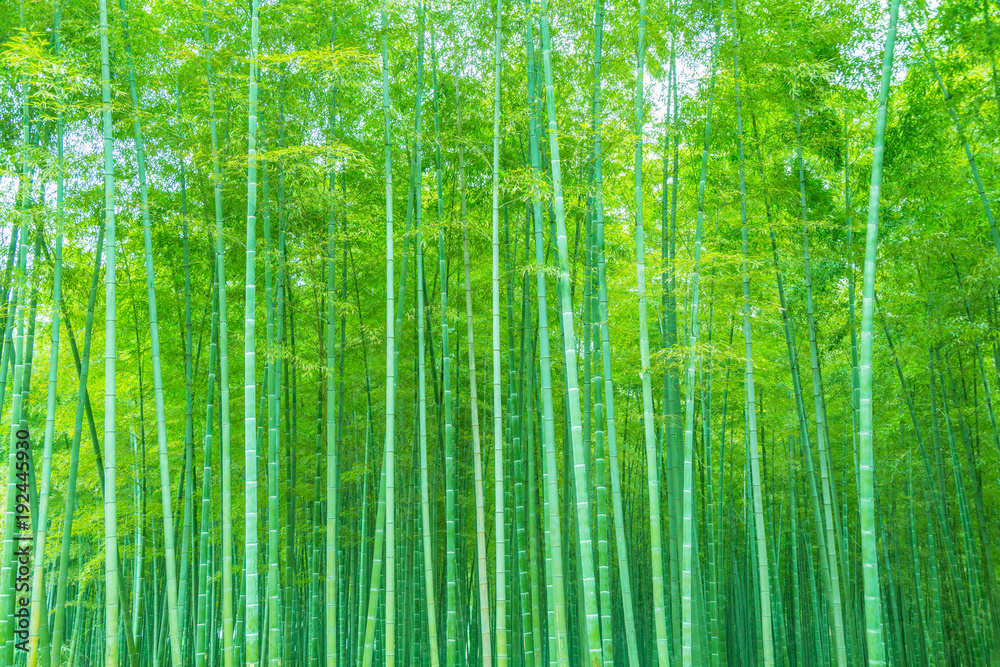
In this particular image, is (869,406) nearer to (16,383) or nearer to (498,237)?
(498,237)

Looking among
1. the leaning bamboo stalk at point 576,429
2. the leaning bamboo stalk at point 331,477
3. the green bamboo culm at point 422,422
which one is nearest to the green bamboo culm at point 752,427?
the leaning bamboo stalk at point 576,429

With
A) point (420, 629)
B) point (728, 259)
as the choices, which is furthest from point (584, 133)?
point (420, 629)

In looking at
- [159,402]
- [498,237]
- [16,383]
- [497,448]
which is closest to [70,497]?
[16,383]

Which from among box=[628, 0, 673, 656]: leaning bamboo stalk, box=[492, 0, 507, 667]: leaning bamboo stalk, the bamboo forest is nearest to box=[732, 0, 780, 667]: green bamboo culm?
the bamboo forest

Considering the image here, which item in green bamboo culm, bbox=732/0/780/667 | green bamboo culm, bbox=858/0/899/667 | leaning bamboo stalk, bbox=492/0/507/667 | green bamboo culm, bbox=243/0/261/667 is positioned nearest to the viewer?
green bamboo culm, bbox=858/0/899/667

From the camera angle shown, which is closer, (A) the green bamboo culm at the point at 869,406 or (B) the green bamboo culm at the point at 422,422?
(A) the green bamboo culm at the point at 869,406

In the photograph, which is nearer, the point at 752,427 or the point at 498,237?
the point at 752,427

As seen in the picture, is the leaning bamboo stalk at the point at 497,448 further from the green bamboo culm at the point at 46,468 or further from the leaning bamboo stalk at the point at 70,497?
the leaning bamboo stalk at the point at 70,497

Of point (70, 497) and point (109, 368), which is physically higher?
point (109, 368)

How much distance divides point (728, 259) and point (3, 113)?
548 centimetres

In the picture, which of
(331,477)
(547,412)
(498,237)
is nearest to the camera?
(547,412)

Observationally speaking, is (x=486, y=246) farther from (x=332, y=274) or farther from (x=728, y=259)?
(x=728, y=259)

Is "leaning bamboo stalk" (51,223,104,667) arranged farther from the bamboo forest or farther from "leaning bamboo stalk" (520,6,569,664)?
"leaning bamboo stalk" (520,6,569,664)

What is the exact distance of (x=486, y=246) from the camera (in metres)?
6.70
